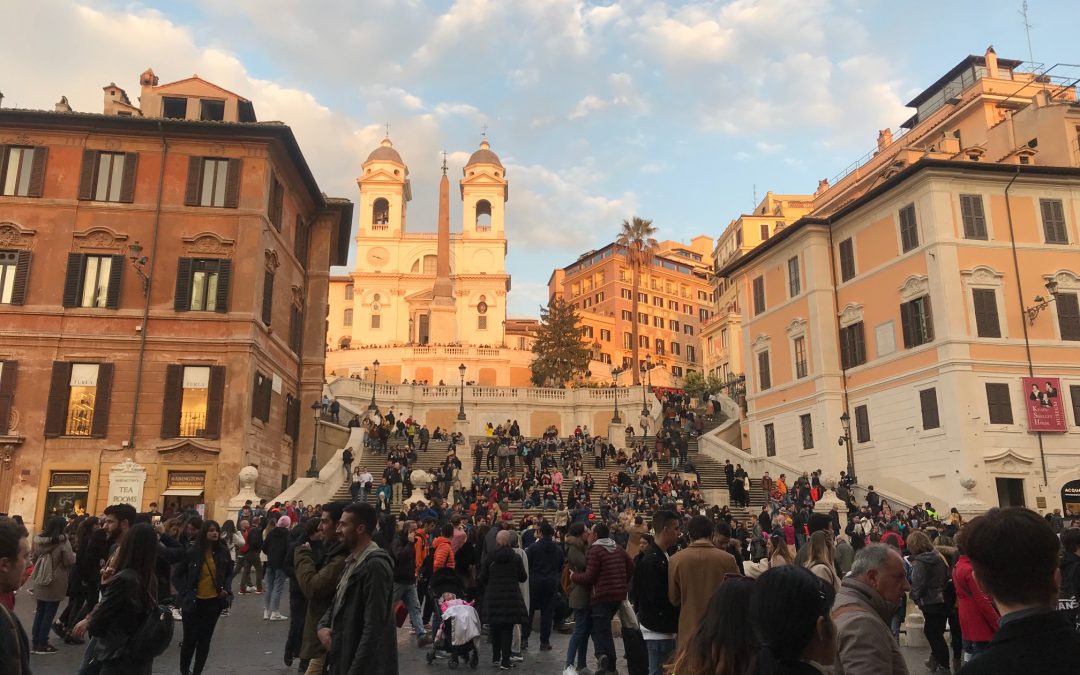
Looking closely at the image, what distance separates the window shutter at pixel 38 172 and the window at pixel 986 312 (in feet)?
104

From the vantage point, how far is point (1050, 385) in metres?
28.6

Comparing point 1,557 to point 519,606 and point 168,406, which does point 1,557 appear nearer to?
point 519,606

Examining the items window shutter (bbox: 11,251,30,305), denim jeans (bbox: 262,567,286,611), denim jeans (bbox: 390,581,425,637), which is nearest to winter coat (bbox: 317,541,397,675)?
denim jeans (bbox: 390,581,425,637)

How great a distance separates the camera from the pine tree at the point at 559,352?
221ft

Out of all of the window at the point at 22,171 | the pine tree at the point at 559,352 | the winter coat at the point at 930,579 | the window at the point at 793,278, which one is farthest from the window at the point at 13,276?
the pine tree at the point at 559,352

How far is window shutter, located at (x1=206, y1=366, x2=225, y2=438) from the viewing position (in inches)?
976

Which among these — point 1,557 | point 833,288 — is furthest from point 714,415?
point 1,557

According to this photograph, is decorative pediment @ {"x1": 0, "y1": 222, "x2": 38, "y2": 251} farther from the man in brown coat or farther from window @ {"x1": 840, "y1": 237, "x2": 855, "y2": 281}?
window @ {"x1": 840, "y1": 237, "x2": 855, "y2": 281}

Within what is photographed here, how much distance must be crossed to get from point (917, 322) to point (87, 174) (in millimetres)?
29339

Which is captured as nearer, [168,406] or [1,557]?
[1,557]

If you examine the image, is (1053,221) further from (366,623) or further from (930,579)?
(366,623)

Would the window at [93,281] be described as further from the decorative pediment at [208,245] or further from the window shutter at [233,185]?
the window shutter at [233,185]

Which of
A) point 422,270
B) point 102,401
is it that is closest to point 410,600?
point 102,401

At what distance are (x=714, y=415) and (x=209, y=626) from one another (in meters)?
41.0
